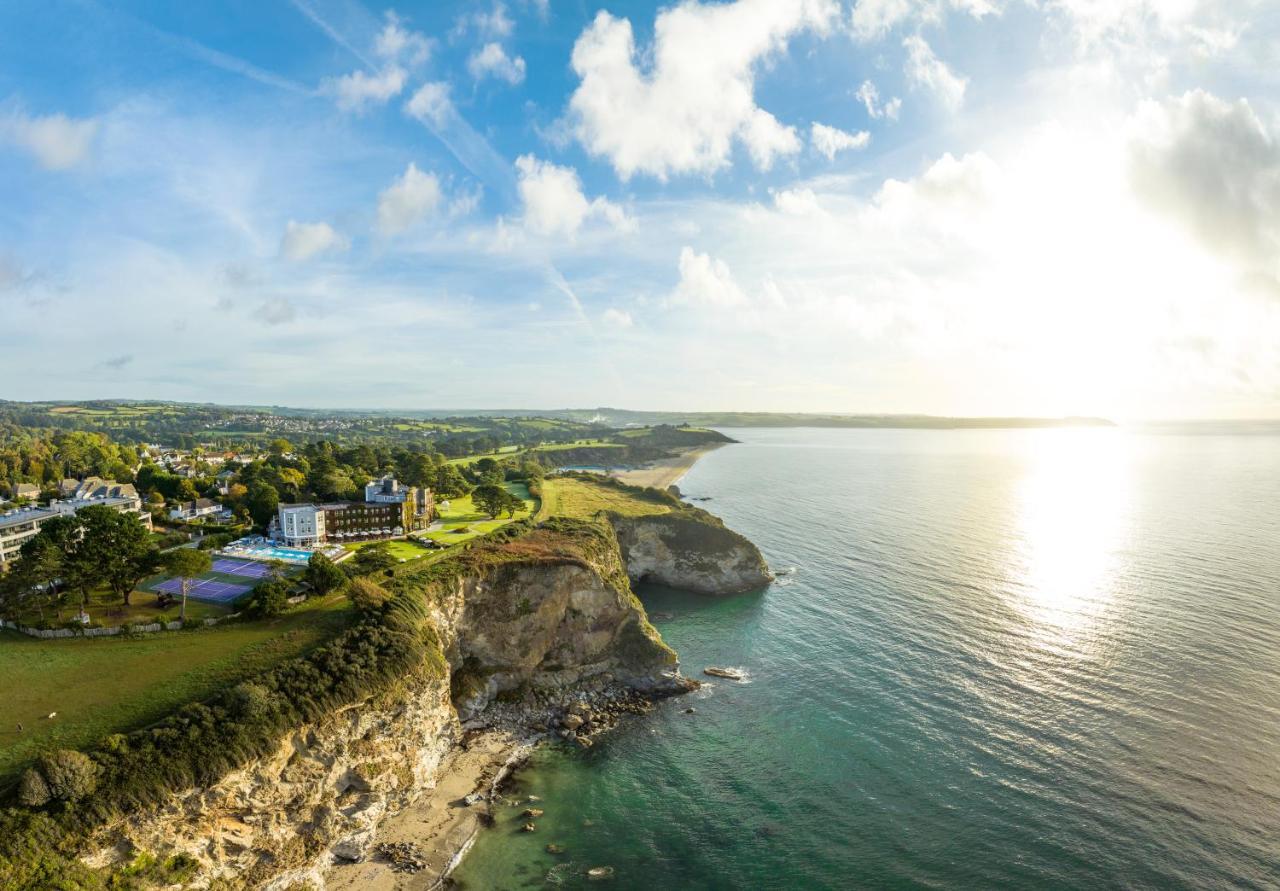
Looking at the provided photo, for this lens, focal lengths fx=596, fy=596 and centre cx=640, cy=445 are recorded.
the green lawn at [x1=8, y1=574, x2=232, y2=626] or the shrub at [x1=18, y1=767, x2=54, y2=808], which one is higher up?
the green lawn at [x1=8, y1=574, x2=232, y2=626]

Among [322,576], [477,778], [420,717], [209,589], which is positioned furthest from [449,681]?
[209,589]

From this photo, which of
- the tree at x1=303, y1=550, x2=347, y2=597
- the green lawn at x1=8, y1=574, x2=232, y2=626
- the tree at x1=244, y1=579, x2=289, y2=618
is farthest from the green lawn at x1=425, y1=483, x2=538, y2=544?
the green lawn at x1=8, y1=574, x2=232, y2=626

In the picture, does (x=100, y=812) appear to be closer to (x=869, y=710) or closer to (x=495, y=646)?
(x=495, y=646)

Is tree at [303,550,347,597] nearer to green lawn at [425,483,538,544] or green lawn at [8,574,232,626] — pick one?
green lawn at [8,574,232,626]

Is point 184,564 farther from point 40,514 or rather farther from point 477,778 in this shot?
point 40,514

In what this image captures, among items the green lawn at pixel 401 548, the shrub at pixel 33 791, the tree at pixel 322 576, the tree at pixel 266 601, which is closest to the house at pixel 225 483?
the green lawn at pixel 401 548

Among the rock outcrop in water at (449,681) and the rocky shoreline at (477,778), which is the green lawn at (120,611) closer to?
the rock outcrop in water at (449,681)
